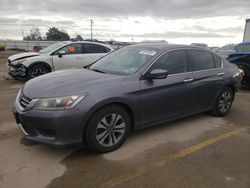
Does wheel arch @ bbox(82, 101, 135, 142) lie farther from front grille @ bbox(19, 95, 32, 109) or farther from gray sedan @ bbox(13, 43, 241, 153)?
front grille @ bbox(19, 95, 32, 109)

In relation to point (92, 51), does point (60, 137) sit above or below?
below

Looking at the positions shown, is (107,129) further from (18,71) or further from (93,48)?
(93,48)

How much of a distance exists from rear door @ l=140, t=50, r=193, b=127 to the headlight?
1.09m

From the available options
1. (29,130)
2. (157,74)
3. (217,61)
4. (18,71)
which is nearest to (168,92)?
(157,74)

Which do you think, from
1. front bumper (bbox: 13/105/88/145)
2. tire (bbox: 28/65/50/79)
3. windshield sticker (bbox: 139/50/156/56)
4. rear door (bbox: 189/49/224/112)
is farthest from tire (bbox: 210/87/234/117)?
tire (bbox: 28/65/50/79)

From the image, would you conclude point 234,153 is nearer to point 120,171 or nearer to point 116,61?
point 120,171

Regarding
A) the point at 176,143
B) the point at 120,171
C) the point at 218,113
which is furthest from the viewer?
the point at 218,113

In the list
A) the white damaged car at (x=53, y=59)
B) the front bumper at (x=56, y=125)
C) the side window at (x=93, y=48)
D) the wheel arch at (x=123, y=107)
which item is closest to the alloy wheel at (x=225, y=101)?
the wheel arch at (x=123, y=107)

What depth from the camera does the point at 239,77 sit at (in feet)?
18.7

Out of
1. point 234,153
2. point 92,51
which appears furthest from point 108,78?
point 92,51

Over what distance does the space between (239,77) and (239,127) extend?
1363 mm

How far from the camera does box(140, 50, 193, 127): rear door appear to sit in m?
3.92

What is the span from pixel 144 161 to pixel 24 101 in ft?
6.10

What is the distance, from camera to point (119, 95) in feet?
11.6
